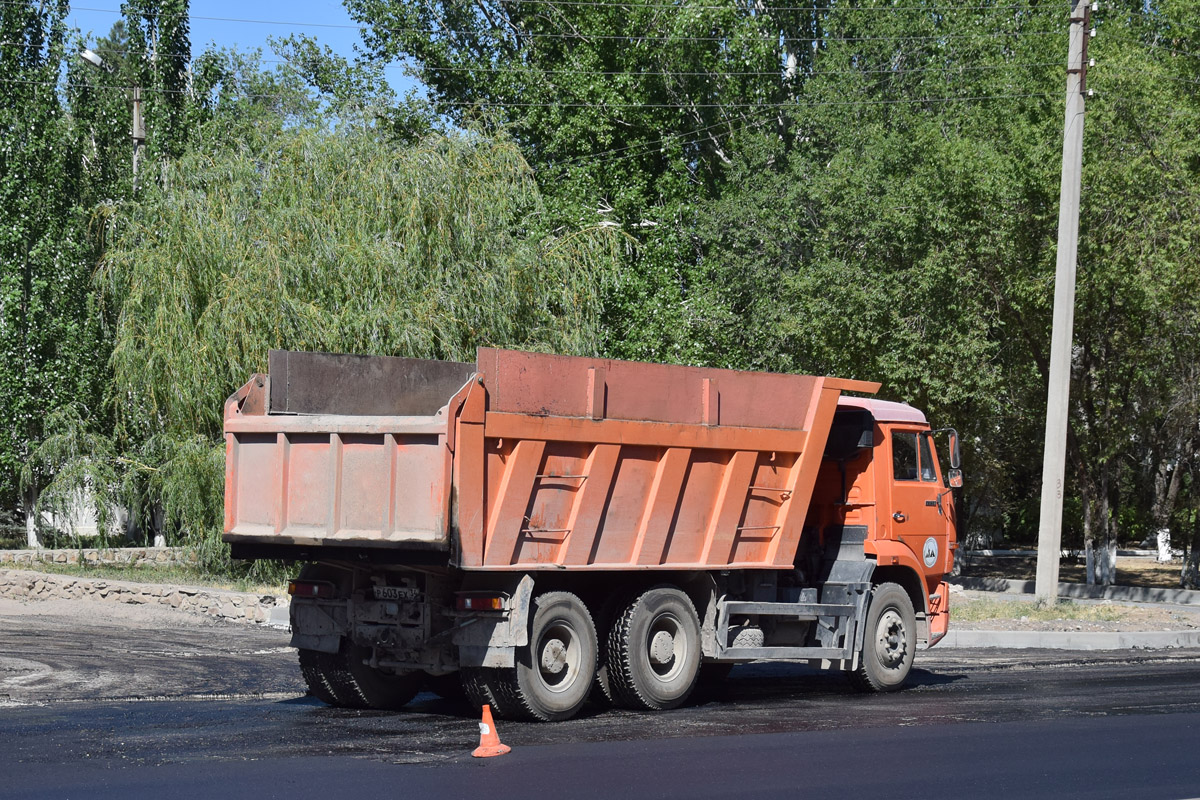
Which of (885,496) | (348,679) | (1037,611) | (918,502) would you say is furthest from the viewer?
(1037,611)

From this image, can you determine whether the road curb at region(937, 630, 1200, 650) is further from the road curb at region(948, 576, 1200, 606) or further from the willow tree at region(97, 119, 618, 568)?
the willow tree at region(97, 119, 618, 568)

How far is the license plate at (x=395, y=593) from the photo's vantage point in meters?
9.84

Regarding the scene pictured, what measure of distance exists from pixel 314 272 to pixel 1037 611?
12.3m

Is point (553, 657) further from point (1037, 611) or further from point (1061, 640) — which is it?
point (1037, 611)

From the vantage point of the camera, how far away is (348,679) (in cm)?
1064

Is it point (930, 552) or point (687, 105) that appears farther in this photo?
point (687, 105)

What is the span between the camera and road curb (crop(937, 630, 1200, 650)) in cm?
1675

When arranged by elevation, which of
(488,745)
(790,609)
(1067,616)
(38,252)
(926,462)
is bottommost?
(1067,616)

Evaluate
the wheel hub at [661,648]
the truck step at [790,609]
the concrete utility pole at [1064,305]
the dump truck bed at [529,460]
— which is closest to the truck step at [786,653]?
the truck step at [790,609]

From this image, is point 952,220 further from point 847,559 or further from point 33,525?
point 33,525

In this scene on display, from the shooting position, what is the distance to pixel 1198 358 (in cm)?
2350

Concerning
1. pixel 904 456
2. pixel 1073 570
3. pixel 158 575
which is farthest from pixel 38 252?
pixel 1073 570

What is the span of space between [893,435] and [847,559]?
1.30 metres

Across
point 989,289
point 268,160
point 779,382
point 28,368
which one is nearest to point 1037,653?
point 779,382
